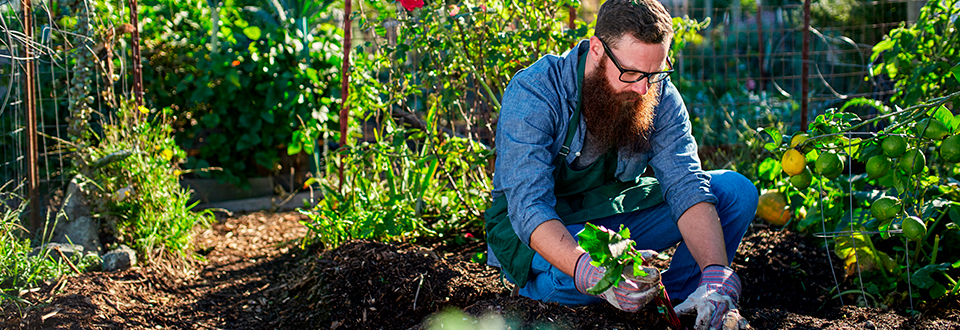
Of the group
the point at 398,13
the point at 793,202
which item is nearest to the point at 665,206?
the point at 793,202

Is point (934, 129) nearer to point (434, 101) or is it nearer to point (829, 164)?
point (829, 164)

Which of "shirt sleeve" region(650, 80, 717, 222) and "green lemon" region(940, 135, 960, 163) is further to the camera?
"shirt sleeve" region(650, 80, 717, 222)

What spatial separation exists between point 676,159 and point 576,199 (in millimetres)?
332

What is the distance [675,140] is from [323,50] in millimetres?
2762

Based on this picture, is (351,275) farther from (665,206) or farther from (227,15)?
(227,15)

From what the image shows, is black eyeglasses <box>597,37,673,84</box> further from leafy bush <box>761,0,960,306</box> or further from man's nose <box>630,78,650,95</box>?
leafy bush <box>761,0,960,306</box>

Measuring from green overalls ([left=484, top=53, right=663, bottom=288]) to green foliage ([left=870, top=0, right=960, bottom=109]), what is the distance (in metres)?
1.13

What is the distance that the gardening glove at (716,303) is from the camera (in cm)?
162

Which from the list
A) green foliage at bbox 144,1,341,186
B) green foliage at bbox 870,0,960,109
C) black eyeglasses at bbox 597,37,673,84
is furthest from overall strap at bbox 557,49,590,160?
green foliage at bbox 144,1,341,186

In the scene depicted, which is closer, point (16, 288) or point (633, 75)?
point (633, 75)

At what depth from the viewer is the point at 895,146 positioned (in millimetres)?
1521

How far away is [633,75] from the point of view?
5.85 ft

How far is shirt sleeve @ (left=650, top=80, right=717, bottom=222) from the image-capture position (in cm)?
190

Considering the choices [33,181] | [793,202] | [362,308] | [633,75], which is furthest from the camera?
[33,181]
